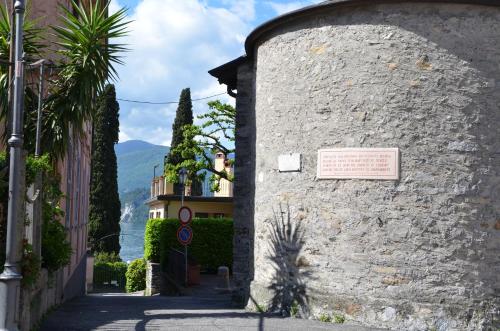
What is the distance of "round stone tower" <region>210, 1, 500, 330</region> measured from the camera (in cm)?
941

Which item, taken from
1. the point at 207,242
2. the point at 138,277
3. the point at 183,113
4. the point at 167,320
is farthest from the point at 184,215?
the point at 183,113

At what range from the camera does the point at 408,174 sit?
31.6 ft

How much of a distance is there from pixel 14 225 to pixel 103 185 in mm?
31355

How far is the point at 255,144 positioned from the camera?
39.9ft

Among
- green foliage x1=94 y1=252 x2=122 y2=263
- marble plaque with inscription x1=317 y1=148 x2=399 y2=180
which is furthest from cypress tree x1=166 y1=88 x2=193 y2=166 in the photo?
marble plaque with inscription x1=317 y1=148 x2=399 y2=180

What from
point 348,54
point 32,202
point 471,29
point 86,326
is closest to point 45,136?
point 32,202

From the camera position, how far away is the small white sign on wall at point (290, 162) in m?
10.6

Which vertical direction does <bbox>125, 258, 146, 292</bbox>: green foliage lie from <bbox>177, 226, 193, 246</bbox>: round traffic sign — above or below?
below

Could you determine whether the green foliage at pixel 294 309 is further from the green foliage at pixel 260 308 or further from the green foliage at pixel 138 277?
the green foliage at pixel 138 277

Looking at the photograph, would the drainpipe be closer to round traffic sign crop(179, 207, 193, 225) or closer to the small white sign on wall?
the small white sign on wall

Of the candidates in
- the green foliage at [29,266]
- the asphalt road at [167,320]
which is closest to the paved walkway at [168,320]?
the asphalt road at [167,320]

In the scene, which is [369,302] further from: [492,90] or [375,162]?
[492,90]

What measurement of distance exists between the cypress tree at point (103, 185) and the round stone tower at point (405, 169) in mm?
28804

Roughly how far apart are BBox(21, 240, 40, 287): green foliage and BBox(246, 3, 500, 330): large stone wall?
4.18 metres
